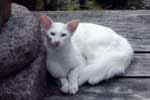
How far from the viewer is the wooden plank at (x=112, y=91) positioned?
2.71 meters

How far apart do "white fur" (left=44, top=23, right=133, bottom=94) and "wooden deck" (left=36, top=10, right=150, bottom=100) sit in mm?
64

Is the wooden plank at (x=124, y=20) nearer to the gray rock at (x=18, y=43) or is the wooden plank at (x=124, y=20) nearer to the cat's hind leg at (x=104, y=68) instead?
the cat's hind leg at (x=104, y=68)

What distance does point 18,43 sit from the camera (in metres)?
2.49

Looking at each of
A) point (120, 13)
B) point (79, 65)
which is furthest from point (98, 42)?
point (120, 13)

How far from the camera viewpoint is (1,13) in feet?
8.40

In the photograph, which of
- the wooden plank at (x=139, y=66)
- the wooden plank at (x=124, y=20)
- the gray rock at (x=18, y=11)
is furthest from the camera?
the wooden plank at (x=124, y=20)

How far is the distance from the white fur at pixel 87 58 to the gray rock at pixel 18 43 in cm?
16

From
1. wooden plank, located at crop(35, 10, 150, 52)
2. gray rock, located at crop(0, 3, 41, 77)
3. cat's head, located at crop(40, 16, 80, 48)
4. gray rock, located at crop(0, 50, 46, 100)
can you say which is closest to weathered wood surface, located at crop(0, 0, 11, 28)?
gray rock, located at crop(0, 3, 41, 77)

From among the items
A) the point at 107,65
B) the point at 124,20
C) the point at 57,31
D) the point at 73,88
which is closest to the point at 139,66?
the point at 107,65

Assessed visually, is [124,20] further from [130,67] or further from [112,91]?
[112,91]

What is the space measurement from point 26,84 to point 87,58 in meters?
0.65

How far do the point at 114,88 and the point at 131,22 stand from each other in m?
1.31

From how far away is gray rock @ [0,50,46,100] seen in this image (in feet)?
8.05

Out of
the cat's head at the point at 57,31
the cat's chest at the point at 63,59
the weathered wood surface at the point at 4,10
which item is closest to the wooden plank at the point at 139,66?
the cat's chest at the point at 63,59
